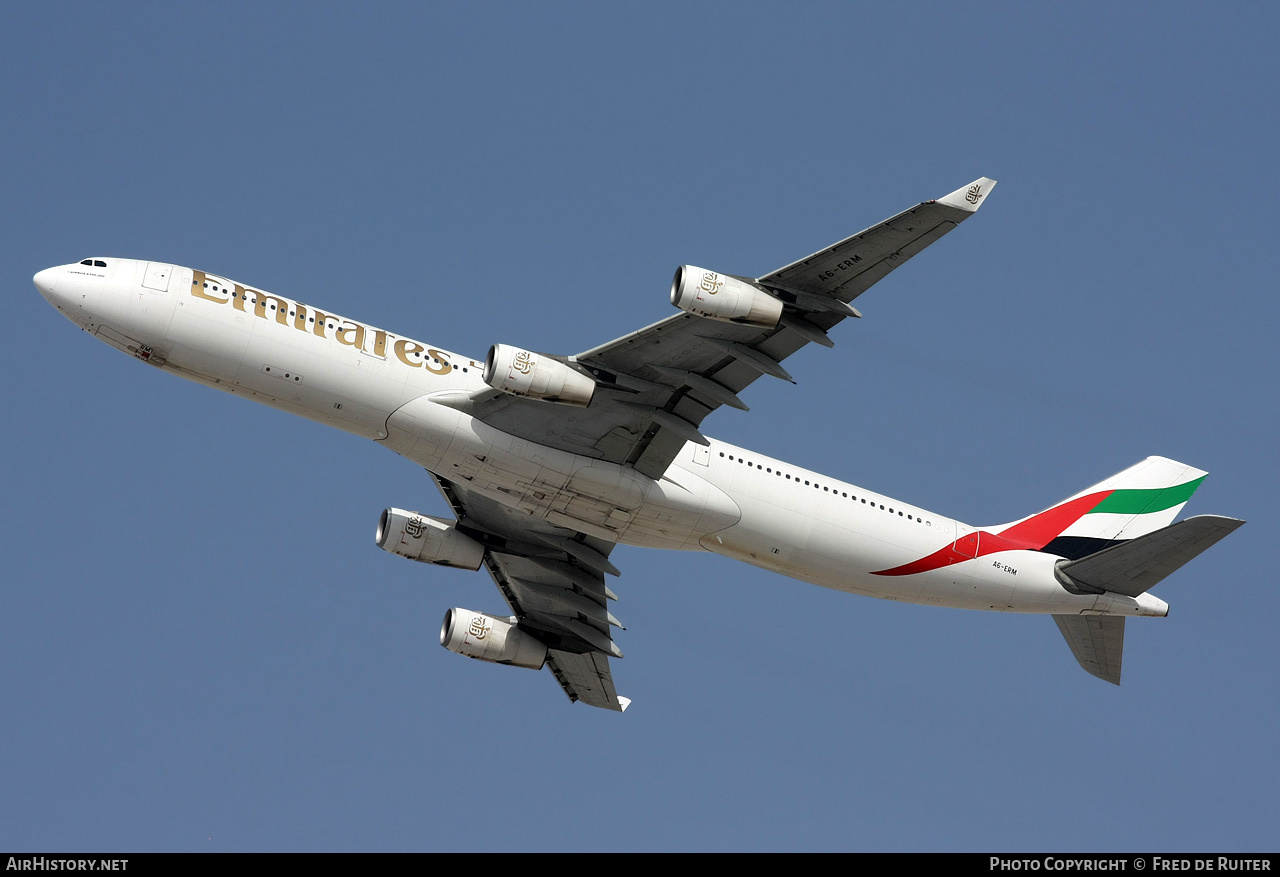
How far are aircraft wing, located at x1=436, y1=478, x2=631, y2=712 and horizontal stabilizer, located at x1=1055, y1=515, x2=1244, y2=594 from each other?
15782mm

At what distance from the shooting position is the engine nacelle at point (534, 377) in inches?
1296

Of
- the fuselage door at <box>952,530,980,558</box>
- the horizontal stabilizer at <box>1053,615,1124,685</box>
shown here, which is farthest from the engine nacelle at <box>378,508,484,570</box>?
the horizontal stabilizer at <box>1053,615,1124,685</box>

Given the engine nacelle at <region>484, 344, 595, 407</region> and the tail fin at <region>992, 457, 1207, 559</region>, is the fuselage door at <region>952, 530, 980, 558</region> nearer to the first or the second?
the tail fin at <region>992, 457, 1207, 559</region>

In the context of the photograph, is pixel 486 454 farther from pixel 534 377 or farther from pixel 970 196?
pixel 970 196

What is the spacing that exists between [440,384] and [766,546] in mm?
10558

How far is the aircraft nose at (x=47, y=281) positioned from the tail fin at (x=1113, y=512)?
28684 millimetres

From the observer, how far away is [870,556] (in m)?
37.9

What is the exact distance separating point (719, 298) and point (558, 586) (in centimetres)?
1738

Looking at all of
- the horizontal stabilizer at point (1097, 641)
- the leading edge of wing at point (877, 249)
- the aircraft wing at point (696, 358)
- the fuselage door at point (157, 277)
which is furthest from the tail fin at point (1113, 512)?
the fuselage door at point (157, 277)

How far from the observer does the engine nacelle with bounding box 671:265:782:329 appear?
30609mm

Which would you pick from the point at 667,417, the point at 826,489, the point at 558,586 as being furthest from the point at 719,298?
the point at 558,586

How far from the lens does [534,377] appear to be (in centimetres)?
3316
